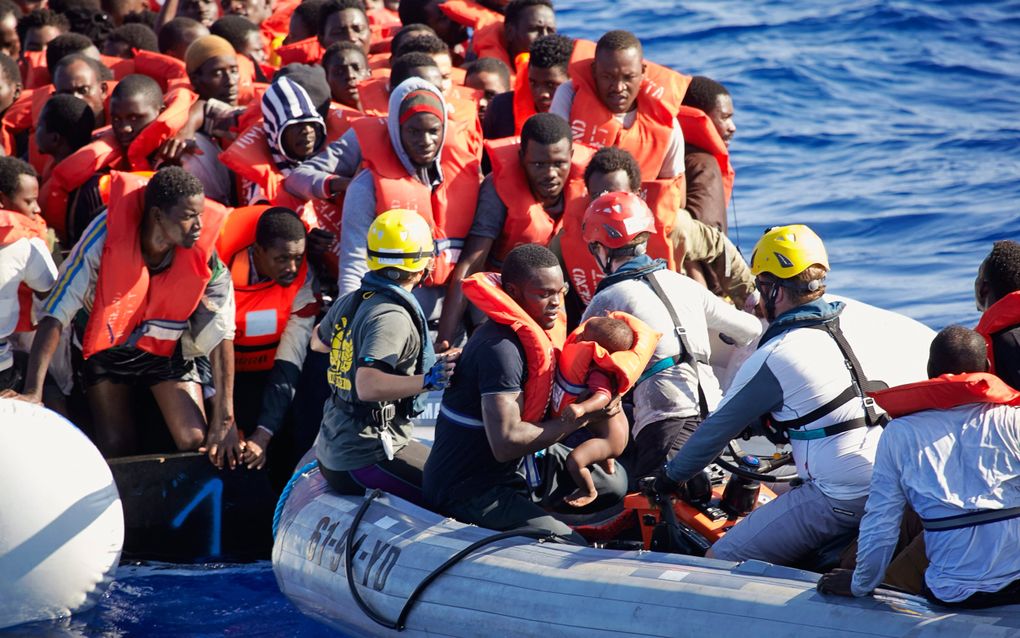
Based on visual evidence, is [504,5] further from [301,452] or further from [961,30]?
[961,30]

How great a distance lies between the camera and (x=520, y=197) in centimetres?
633

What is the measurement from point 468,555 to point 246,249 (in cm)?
231

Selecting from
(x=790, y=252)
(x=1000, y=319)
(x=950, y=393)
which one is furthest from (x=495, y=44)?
(x=950, y=393)

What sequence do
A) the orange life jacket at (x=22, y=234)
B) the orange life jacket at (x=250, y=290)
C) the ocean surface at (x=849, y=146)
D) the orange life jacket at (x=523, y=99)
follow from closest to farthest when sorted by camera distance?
1. the orange life jacket at (x=22, y=234)
2. the ocean surface at (x=849, y=146)
3. the orange life jacket at (x=250, y=290)
4. the orange life jacket at (x=523, y=99)

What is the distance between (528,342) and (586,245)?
5.10 ft

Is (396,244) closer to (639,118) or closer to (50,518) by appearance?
(50,518)

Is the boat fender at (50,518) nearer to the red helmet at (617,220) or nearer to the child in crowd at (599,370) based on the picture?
the child in crowd at (599,370)

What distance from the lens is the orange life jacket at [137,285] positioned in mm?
5797

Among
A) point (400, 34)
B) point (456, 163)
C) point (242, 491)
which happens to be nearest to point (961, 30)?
point (400, 34)

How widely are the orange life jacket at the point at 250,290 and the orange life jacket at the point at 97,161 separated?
943 mm

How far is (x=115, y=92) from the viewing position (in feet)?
23.1

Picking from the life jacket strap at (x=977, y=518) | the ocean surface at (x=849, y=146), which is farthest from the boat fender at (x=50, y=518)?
the life jacket strap at (x=977, y=518)

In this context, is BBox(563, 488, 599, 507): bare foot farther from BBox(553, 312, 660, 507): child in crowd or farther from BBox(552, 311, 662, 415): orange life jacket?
BBox(552, 311, 662, 415): orange life jacket

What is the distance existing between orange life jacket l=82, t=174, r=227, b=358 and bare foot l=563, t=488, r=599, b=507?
6.76 ft
